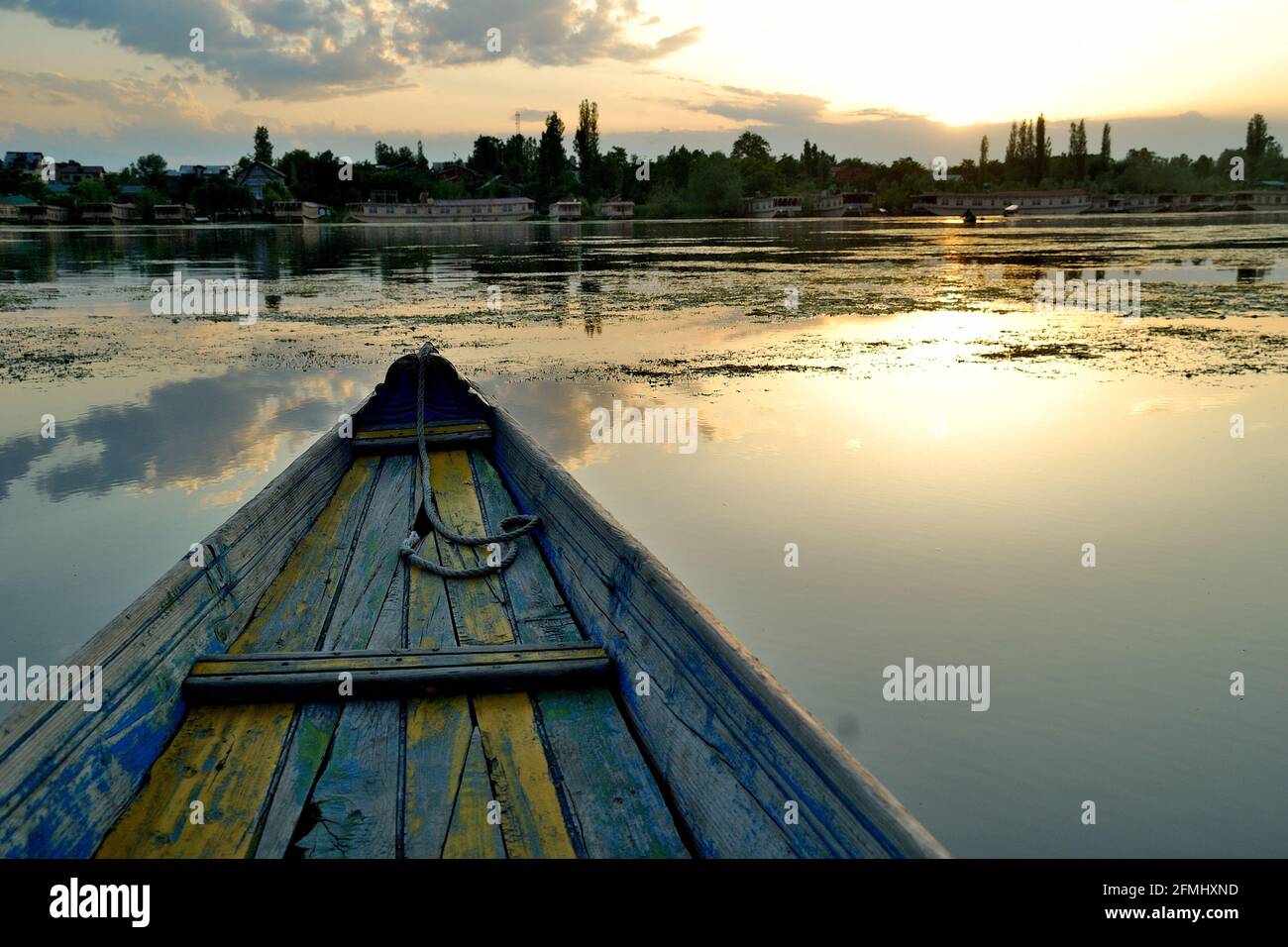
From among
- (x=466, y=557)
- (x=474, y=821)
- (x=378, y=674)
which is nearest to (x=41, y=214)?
(x=466, y=557)

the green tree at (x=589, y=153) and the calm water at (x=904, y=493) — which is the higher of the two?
the green tree at (x=589, y=153)

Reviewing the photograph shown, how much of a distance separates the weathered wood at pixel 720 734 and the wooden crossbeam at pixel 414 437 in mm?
3171

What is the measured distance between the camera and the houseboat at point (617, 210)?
108312mm

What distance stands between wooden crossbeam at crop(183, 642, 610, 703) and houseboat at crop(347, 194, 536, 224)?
100 metres

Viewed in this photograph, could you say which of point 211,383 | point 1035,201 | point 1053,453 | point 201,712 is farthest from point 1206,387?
point 1035,201

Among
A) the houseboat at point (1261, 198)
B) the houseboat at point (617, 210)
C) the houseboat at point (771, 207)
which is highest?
the houseboat at point (1261, 198)

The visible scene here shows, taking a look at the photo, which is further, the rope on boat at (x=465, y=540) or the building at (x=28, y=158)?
the building at (x=28, y=158)

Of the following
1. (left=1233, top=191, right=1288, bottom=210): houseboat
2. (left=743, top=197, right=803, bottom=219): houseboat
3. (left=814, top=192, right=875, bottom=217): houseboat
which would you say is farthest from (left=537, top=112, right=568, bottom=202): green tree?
(left=1233, top=191, right=1288, bottom=210): houseboat

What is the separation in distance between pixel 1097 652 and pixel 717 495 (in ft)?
10.1

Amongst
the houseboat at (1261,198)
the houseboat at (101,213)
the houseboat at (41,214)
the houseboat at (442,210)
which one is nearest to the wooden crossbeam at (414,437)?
the houseboat at (442,210)

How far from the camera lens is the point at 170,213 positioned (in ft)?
303

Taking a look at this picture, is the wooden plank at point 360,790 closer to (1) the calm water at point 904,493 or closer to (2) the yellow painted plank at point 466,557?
(2) the yellow painted plank at point 466,557

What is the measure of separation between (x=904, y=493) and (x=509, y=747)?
15.4ft

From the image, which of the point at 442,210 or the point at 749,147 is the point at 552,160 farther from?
the point at 749,147
